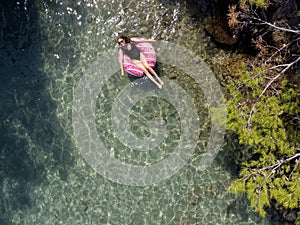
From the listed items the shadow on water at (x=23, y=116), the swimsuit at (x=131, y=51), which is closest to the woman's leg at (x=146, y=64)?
the swimsuit at (x=131, y=51)

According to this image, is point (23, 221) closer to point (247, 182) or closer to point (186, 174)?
point (186, 174)

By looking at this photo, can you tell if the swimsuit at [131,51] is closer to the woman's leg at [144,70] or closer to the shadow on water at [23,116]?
the woman's leg at [144,70]

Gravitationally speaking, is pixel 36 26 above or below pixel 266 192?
above

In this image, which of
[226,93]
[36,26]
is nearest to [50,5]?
[36,26]

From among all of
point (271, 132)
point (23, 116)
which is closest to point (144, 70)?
point (23, 116)

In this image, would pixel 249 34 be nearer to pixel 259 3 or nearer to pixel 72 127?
pixel 259 3

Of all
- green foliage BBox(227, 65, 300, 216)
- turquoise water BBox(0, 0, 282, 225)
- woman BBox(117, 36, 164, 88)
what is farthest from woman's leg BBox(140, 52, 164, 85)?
green foliage BBox(227, 65, 300, 216)

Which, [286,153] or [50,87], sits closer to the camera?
[286,153]

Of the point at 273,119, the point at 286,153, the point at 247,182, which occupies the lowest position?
the point at 247,182
